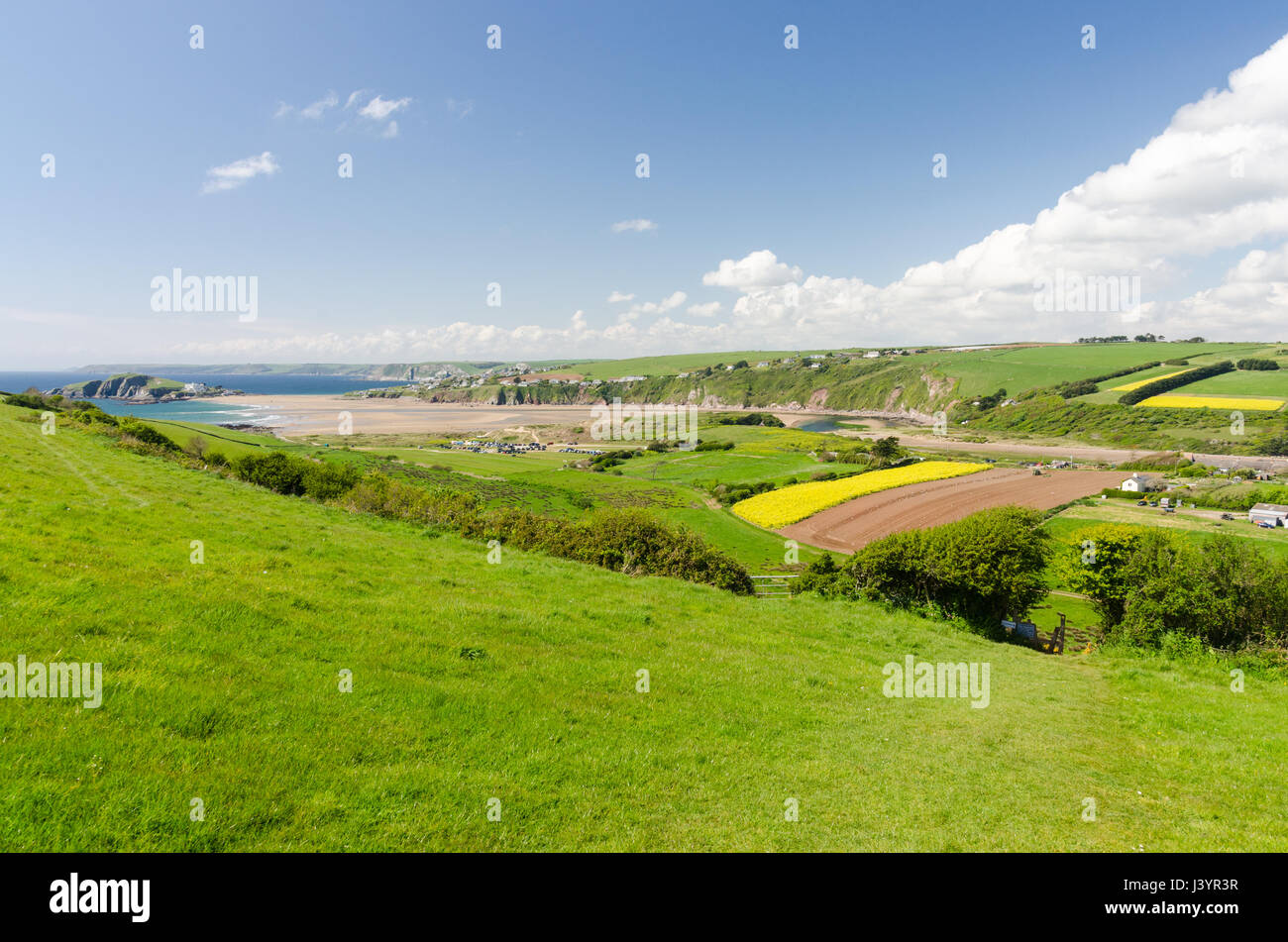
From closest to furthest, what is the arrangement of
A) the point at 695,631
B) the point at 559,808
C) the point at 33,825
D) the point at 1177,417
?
1. the point at 33,825
2. the point at 559,808
3. the point at 695,631
4. the point at 1177,417

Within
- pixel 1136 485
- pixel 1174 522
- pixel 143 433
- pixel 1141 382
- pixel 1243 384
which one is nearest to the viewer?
pixel 143 433

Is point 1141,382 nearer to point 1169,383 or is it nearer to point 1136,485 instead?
point 1169,383

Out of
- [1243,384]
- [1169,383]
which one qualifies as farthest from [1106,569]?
[1243,384]

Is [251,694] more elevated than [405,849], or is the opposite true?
[251,694]

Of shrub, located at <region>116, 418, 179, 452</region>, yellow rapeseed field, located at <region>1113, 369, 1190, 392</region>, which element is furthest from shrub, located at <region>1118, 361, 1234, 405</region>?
shrub, located at <region>116, 418, 179, 452</region>

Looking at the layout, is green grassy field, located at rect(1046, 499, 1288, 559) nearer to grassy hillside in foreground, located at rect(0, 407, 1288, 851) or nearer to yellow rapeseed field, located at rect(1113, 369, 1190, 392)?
grassy hillside in foreground, located at rect(0, 407, 1288, 851)
